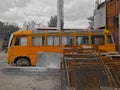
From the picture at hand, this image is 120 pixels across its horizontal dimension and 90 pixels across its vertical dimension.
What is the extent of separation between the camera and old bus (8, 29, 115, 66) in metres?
14.1

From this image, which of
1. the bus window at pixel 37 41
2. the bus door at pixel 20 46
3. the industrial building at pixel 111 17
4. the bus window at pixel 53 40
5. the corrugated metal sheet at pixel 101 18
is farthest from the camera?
the corrugated metal sheet at pixel 101 18

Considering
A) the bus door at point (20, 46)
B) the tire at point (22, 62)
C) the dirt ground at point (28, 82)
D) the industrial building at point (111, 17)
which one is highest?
the industrial building at point (111, 17)

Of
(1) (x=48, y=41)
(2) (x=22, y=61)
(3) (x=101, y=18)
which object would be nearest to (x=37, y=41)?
(1) (x=48, y=41)

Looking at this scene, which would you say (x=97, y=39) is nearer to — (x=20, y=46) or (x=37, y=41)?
(x=37, y=41)

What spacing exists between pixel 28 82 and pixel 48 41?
5.59 meters

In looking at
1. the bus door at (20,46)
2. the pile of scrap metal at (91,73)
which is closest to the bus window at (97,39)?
the bus door at (20,46)

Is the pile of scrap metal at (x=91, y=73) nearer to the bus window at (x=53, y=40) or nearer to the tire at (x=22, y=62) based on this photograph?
the bus window at (x=53, y=40)

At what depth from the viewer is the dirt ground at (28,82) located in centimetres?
827

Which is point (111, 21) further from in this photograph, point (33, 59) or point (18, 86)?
point (18, 86)

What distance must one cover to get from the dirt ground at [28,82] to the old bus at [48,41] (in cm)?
385

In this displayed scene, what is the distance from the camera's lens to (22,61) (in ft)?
47.8

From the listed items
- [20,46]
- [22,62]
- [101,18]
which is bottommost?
[22,62]

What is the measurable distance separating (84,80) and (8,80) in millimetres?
4044

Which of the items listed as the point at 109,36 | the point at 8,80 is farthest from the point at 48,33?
the point at 8,80
